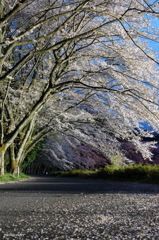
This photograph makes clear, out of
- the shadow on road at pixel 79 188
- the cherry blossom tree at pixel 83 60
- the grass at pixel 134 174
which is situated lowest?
the shadow on road at pixel 79 188

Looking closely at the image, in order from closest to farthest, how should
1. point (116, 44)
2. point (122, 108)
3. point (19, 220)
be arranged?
point (19, 220) → point (116, 44) → point (122, 108)

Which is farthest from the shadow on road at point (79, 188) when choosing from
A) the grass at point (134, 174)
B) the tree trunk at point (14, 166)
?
the tree trunk at point (14, 166)

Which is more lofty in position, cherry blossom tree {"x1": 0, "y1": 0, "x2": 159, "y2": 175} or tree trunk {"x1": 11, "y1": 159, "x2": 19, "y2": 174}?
cherry blossom tree {"x1": 0, "y1": 0, "x2": 159, "y2": 175}

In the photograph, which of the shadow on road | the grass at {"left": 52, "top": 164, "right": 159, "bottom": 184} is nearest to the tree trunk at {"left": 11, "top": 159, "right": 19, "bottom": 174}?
the shadow on road

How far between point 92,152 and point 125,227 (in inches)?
695

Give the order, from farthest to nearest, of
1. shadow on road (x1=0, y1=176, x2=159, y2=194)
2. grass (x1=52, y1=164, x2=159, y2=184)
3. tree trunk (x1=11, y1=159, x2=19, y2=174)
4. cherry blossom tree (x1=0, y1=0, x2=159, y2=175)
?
1. tree trunk (x1=11, y1=159, x2=19, y2=174)
2. grass (x1=52, y1=164, x2=159, y2=184)
3. cherry blossom tree (x1=0, y1=0, x2=159, y2=175)
4. shadow on road (x1=0, y1=176, x2=159, y2=194)

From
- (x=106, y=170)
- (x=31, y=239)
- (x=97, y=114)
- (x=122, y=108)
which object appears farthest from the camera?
(x=97, y=114)

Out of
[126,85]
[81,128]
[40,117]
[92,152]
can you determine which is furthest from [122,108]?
[92,152]

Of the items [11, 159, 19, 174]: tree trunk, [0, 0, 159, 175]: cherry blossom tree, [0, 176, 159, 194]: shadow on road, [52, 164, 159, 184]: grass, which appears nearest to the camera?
[0, 176, 159, 194]: shadow on road

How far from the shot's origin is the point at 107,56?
8320 mm

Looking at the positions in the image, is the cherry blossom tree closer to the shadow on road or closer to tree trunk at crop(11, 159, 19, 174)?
tree trunk at crop(11, 159, 19, 174)

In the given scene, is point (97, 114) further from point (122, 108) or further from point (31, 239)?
point (31, 239)

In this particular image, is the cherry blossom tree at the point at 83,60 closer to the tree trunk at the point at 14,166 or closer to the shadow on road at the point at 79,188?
the tree trunk at the point at 14,166

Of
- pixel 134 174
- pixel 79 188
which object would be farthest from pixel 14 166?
pixel 79 188
